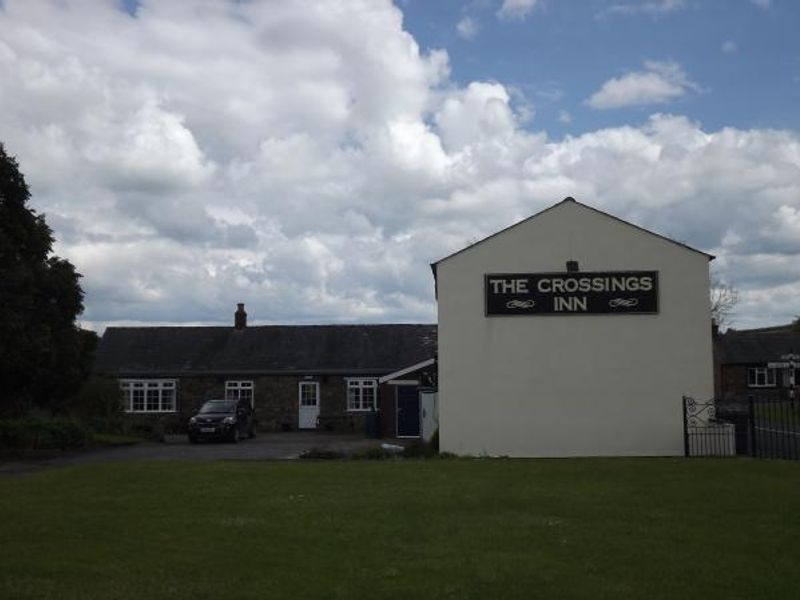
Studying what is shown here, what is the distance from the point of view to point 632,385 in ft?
76.0

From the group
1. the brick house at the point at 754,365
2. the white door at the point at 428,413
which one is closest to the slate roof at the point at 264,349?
the white door at the point at 428,413

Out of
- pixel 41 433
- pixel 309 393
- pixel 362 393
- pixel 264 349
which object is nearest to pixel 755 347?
pixel 362 393

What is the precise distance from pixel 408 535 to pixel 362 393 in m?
31.9

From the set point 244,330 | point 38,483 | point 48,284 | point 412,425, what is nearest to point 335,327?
point 244,330

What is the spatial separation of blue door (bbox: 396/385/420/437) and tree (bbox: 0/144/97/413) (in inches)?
465

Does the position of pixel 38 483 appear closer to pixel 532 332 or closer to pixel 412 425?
pixel 532 332


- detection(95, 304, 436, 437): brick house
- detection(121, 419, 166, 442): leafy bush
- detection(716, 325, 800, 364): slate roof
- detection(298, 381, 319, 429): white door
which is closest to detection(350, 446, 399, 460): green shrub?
detection(121, 419, 166, 442): leafy bush

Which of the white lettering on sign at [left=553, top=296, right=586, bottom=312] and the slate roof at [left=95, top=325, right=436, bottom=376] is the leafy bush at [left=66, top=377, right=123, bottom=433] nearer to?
the slate roof at [left=95, top=325, right=436, bottom=376]

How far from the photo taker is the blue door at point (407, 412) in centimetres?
3519

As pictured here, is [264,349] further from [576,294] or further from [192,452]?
[576,294]

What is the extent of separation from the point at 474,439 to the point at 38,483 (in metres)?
10.8

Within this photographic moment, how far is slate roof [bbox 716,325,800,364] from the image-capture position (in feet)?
195

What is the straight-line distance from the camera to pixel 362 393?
139 feet

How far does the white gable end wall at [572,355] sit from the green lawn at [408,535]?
5.77 m
